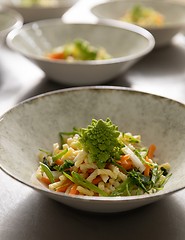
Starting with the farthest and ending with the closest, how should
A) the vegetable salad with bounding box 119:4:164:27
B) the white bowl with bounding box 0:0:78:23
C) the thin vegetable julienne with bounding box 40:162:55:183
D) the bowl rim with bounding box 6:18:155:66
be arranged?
the white bowl with bounding box 0:0:78:23, the vegetable salad with bounding box 119:4:164:27, the bowl rim with bounding box 6:18:155:66, the thin vegetable julienne with bounding box 40:162:55:183

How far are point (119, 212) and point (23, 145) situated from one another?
447 millimetres

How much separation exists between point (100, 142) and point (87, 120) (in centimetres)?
39

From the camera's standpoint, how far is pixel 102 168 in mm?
1118

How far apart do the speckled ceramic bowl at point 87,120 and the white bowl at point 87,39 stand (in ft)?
1.32

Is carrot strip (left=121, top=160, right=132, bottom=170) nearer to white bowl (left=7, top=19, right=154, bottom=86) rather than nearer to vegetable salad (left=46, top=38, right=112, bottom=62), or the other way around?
white bowl (left=7, top=19, right=154, bottom=86)

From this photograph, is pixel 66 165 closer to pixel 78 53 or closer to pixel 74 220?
pixel 74 220

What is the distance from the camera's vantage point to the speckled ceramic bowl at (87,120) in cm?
121

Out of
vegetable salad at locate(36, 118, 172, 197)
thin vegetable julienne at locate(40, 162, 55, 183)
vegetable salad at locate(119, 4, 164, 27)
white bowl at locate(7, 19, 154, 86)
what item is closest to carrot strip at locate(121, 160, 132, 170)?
vegetable salad at locate(36, 118, 172, 197)

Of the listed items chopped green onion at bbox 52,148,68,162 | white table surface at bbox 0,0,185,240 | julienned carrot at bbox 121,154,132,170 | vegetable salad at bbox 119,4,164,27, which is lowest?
white table surface at bbox 0,0,185,240

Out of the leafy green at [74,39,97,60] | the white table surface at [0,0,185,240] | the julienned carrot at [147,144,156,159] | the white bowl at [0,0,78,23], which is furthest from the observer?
the white bowl at [0,0,78,23]

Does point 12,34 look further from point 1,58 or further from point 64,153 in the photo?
point 64,153

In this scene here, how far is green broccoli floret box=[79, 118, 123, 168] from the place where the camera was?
3.64 feet

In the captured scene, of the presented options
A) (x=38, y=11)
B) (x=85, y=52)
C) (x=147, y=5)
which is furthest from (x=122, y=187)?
(x=147, y=5)

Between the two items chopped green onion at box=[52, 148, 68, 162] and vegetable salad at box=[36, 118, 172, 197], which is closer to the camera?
vegetable salad at box=[36, 118, 172, 197]
